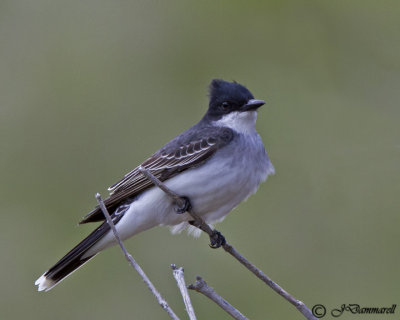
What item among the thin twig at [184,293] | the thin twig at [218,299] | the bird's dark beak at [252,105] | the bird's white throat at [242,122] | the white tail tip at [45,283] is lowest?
the white tail tip at [45,283]

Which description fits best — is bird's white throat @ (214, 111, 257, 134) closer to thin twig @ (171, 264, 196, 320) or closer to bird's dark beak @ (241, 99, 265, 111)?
bird's dark beak @ (241, 99, 265, 111)

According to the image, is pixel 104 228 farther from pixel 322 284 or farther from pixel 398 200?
pixel 398 200

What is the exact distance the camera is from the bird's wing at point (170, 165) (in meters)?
5.13

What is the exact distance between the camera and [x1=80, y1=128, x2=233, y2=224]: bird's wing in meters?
5.13

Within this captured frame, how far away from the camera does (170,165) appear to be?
17.1 feet

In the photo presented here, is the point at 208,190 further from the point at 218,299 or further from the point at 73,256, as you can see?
the point at 218,299

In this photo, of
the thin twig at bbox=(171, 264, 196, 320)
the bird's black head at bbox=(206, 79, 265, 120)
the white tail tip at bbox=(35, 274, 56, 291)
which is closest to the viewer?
the thin twig at bbox=(171, 264, 196, 320)

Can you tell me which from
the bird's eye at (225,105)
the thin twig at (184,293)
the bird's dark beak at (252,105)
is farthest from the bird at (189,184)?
the thin twig at (184,293)

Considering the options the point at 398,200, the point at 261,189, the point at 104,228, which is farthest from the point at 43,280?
the point at 398,200

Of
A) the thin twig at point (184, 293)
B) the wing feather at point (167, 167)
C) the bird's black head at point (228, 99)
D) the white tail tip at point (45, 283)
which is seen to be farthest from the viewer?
the bird's black head at point (228, 99)

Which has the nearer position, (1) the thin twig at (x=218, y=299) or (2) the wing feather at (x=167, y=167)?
(1) the thin twig at (x=218, y=299)

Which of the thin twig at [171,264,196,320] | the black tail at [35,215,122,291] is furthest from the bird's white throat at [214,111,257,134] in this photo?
the thin twig at [171,264,196,320]

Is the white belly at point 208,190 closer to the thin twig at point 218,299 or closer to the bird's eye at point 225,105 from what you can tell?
the bird's eye at point 225,105

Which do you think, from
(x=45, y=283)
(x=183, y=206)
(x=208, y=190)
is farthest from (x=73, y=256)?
(x=208, y=190)
